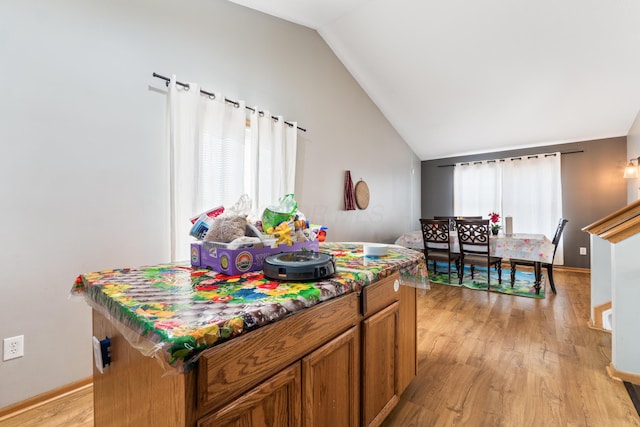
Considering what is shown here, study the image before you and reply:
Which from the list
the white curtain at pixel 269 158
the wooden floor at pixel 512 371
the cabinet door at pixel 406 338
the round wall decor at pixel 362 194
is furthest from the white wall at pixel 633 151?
the white curtain at pixel 269 158

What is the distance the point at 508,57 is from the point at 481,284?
2805mm

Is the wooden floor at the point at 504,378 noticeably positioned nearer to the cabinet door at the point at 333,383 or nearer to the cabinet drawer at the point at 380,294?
the cabinet door at the point at 333,383

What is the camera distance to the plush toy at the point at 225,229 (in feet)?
3.44

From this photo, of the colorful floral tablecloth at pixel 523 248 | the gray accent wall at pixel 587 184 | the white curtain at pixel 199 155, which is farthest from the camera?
the gray accent wall at pixel 587 184

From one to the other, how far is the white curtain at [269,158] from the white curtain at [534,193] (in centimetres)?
427

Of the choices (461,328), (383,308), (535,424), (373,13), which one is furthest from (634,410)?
(373,13)

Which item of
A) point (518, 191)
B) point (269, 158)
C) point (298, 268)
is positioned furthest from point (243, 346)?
point (518, 191)

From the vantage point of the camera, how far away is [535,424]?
140 centimetres

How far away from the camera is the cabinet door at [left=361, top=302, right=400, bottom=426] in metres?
1.14

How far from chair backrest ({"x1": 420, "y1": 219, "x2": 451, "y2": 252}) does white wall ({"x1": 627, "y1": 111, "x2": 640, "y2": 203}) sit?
2.29 meters

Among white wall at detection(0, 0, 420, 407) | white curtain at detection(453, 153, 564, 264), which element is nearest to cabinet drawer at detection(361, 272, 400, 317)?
white wall at detection(0, 0, 420, 407)

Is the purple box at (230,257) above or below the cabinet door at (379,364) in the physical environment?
above

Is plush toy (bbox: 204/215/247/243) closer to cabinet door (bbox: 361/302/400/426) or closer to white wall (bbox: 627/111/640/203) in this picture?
cabinet door (bbox: 361/302/400/426)

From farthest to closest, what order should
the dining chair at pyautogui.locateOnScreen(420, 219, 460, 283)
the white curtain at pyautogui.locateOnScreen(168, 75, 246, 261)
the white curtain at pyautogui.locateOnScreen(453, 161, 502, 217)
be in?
1. the white curtain at pyautogui.locateOnScreen(453, 161, 502, 217)
2. the dining chair at pyautogui.locateOnScreen(420, 219, 460, 283)
3. the white curtain at pyautogui.locateOnScreen(168, 75, 246, 261)
